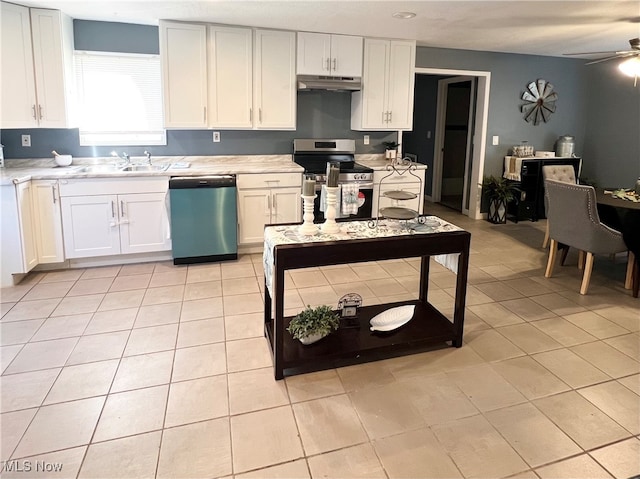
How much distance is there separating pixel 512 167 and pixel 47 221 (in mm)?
5679

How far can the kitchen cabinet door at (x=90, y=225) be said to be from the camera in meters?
4.02

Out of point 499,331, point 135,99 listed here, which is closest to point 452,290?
point 499,331

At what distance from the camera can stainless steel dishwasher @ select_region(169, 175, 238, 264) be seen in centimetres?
417

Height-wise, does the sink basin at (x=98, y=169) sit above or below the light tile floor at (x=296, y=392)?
above

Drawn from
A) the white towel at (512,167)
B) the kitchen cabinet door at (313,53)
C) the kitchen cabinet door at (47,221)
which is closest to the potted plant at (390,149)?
the kitchen cabinet door at (313,53)

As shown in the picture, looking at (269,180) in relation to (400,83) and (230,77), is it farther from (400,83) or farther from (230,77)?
(400,83)

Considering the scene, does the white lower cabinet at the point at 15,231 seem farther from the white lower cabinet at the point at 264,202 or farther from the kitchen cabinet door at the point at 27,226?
the white lower cabinet at the point at 264,202

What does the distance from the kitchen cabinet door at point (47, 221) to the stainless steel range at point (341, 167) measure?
2402 millimetres

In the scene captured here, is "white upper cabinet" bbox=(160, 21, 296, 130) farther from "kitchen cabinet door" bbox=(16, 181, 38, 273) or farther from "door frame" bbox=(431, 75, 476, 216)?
"door frame" bbox=(431, 75, 476, 216)

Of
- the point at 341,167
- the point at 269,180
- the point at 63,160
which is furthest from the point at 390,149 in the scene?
the point at 63,160

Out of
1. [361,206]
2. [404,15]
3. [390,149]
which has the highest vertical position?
[404,15]

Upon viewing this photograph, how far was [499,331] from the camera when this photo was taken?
307 centimetres

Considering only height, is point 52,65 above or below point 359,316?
above

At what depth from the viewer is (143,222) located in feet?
13.9
